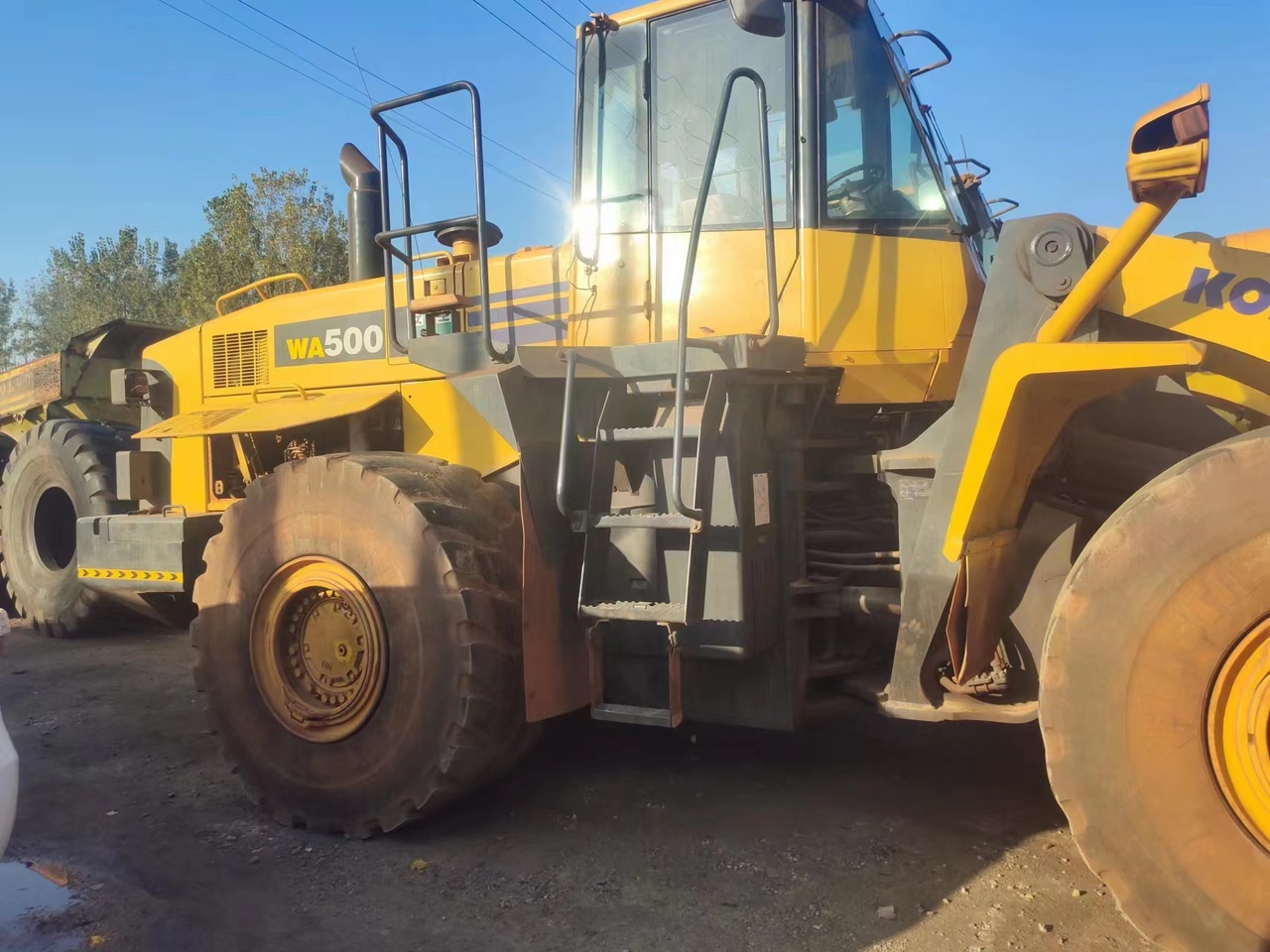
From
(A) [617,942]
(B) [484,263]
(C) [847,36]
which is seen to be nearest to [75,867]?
(A) [617,942]

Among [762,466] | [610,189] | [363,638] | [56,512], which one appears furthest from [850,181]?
[56,512]

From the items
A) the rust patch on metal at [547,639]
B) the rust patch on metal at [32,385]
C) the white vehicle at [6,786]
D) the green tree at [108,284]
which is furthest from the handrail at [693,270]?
the green tree at [108,284]

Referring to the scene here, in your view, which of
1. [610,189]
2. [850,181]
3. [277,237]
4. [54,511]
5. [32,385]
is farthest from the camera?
[277,237]

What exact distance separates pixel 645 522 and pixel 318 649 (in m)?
1.61

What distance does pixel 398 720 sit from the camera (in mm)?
3869

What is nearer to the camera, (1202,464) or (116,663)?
(1202,464)

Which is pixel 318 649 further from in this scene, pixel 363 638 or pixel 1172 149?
pixel 1172 149

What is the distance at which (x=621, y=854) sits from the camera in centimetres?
372

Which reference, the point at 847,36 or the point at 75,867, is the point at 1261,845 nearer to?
the point at 847,36

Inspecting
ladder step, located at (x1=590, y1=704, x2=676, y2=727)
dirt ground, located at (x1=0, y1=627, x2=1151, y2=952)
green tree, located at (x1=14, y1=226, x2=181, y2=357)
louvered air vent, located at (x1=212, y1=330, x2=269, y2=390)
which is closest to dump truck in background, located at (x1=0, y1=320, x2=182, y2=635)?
louvered air vent, located at (x1=212, y1=330, x2=269, y2=390)

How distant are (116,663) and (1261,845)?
7106 mm

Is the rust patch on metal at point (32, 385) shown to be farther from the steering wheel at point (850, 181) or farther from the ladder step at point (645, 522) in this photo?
the steering wheel at point (850, 181)

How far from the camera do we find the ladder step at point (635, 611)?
3.62 metres

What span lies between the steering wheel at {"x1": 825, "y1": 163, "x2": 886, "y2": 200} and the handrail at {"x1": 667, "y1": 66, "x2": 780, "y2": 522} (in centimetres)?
33
